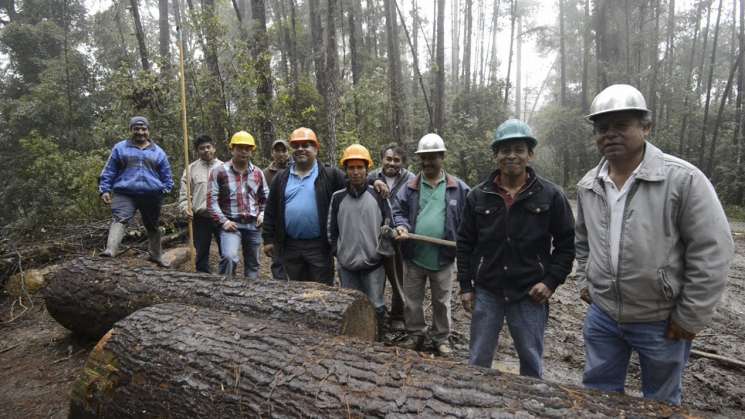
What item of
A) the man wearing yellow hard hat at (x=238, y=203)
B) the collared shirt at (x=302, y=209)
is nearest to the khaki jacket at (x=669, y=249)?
the collared shirt at (x=302, y=209)

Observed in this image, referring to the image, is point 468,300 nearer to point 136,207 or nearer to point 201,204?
point 201,204

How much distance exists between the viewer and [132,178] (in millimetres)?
5035

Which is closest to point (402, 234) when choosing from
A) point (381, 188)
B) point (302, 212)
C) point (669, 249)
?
point (381, 188)

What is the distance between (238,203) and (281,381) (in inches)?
121

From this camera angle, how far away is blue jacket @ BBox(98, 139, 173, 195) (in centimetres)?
497

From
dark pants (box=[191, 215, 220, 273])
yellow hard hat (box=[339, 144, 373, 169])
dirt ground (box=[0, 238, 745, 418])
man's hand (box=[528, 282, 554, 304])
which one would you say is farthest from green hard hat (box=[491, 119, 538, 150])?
dark pants (box=[191, 215, 220, 273])

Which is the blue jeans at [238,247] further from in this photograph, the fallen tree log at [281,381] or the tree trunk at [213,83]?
the tree trunk at [213,83]

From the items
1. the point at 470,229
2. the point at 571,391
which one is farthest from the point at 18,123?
the point at 571,391

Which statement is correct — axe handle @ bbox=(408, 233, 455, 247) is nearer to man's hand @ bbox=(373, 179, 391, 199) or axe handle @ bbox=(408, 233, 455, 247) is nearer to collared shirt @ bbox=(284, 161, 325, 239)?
man's hand @ bbox=(373, 179, 391, 199)

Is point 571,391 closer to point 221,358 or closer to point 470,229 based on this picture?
point 470,229

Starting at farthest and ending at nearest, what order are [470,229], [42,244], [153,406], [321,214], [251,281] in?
[42,244]
[321,214]
[251,281]
[470,229]
[153,406]

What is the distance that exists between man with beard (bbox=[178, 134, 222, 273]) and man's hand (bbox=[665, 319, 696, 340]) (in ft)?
15.1

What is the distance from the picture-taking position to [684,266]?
1989mm

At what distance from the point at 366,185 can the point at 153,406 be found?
2.49 meters
